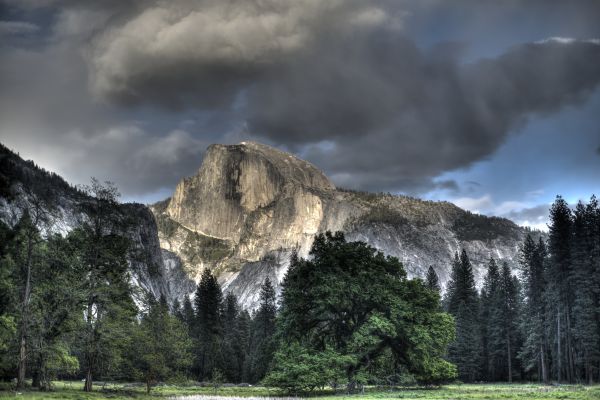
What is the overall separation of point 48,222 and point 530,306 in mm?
59425

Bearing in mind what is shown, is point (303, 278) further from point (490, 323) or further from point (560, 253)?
point (490, 323)

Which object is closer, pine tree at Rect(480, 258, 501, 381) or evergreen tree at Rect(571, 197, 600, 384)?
evergreen tree at Rect(571, 197, 600, 384)

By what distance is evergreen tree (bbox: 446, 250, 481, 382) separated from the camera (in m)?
78.9

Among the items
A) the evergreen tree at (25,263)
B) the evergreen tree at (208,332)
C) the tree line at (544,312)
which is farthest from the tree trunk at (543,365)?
the evergreen tree at (25,263)

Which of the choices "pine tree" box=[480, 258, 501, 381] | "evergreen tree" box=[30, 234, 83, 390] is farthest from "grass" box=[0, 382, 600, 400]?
"pine tree" box=[480, 258, 501, 381]

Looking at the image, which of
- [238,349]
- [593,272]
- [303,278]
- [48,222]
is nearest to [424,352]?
[303,278]

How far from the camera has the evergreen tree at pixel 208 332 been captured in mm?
79500

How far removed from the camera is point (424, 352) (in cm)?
4634

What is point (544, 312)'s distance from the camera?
6825 cm

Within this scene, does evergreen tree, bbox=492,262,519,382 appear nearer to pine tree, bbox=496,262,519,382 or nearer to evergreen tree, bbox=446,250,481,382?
pine tree, bbox=496,262,519,382

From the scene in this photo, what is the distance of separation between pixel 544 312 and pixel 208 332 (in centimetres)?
4535

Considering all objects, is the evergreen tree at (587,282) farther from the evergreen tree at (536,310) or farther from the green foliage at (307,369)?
the green foliage at (307,369)

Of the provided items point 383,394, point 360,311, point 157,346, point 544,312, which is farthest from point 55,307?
point 544,312

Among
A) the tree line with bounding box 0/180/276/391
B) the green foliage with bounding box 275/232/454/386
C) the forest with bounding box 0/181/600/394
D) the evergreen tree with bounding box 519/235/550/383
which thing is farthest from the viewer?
the evergreen tree with bounding box 519/235/550/383
